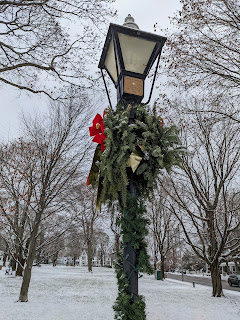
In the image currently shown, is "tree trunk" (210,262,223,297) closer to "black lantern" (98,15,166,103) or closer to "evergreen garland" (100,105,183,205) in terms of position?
"evergreen garland" (100,105,183,205)

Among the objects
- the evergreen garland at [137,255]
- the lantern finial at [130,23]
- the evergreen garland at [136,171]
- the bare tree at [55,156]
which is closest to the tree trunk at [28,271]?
the bare tree at [55,156]

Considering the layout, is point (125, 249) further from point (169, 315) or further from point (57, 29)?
point (169, 315)

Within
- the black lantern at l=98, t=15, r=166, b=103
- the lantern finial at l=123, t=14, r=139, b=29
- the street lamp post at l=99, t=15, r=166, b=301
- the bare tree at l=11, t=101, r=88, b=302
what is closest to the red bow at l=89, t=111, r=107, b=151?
the street lamp post at l=99, t=15, r=166, b=301

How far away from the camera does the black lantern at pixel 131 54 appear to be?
2.61 m

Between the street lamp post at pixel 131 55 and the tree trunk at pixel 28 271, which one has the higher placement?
the street lamp post at pixel 131 55

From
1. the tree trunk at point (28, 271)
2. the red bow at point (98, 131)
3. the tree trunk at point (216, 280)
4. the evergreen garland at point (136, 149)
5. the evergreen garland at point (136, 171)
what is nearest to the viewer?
the evergreen garland at point (136, 171)

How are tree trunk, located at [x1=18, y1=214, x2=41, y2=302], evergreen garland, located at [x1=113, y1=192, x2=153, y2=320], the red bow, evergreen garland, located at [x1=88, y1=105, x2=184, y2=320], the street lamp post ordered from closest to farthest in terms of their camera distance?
evergreen garland, located at [x1=113, y1=192, x2=153, y2=320]
evergreen garland, located at [x1=88, y1=105, x2=184, y2=320]
the red bow
the street lamp post
tree trunk, located at [x1=18, y1=214, x2=41, y2=302]

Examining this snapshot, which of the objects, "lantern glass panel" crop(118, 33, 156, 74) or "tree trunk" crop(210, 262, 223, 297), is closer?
"lantern glass panel" crop(118, 33, 156, 74)

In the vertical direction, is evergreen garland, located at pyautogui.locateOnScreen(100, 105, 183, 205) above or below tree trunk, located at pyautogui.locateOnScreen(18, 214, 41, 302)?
above

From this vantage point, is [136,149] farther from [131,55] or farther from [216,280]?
[216,280]

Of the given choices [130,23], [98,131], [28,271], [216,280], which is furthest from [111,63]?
[216,280]

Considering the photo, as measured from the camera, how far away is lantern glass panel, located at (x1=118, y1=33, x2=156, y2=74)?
2639mm

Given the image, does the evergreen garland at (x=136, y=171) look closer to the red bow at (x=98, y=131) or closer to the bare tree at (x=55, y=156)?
the red bow at (x=98, y=131)

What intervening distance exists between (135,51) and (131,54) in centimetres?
6
